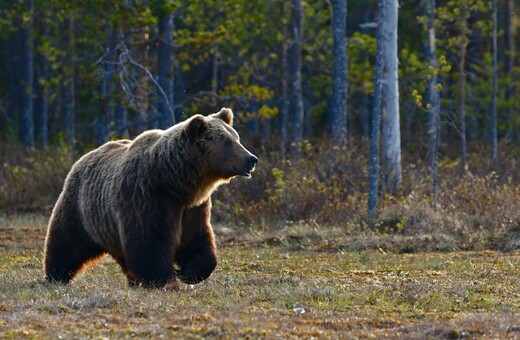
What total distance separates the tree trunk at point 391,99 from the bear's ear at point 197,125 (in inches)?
333

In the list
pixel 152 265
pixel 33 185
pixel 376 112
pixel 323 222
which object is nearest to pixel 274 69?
pixel 33 185

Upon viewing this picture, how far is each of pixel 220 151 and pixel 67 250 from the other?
→ 1.86 meters

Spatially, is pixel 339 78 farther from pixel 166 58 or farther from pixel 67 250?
pixel 67 250

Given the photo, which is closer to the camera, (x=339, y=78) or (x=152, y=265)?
(x=152, y=265)

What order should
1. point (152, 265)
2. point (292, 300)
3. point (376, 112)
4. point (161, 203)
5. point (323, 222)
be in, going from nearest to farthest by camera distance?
point (292, 300) → point (152, 265) → point (161, 203) → point (376, 112) → point (323, 222)

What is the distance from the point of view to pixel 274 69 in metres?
37.0

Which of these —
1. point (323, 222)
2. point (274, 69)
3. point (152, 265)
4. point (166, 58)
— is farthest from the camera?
point (274, 69)

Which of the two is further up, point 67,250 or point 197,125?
point 197,125

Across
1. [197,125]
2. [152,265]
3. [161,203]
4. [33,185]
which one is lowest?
[33,185]

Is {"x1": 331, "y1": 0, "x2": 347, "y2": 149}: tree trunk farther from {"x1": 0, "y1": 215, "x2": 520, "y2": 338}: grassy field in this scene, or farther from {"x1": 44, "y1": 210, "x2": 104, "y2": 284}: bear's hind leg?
{"x1": 44, "y1": 210, "x2": 104, "y2": 284}: bear's hind leg

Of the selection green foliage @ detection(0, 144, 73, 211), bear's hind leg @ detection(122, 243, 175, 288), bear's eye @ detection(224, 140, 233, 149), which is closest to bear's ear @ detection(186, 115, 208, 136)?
bear's eye @ detection(224, 140, 233, 149)

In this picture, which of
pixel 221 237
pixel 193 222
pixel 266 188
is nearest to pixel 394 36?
Answer: pixel 266 188

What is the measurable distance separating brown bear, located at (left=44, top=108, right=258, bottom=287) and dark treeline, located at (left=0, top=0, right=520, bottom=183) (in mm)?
5933

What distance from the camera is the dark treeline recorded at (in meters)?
19.7
